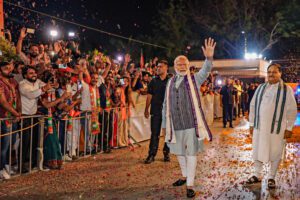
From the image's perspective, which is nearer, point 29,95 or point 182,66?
point 182,66

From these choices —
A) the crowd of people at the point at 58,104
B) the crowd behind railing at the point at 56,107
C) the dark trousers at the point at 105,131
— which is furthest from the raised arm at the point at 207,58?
the dark trousers at the point at 105,131

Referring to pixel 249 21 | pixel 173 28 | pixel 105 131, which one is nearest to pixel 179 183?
pixel 105 131

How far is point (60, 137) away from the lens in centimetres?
895

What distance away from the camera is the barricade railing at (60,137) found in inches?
300

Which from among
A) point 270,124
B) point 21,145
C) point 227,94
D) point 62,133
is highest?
point 227,94

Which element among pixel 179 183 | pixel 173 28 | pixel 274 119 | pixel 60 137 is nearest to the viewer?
pixel 274 119

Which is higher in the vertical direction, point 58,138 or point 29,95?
point 29,95

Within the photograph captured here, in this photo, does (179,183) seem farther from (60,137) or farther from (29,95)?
(29,95)

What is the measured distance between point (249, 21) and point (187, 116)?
36.6 m

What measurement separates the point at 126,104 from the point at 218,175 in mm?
4569

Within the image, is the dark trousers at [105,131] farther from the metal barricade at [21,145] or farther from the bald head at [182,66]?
the bald head at [182,66]

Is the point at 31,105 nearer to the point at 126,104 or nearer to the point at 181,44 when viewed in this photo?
the point at 126,104

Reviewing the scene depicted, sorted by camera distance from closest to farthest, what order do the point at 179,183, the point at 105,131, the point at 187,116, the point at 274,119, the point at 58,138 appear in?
the point at 187,116 → the point at 274,119 → the point at 179,183 → the point at 58,138 → the point at 105,131

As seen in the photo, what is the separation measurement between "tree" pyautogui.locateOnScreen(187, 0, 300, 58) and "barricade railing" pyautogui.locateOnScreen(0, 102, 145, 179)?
32606mm
